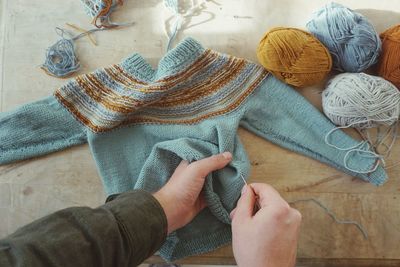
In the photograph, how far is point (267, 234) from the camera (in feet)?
2.37

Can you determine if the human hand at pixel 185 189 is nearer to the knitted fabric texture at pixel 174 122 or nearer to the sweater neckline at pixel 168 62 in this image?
the knitted fabric texture at pixel 174 122

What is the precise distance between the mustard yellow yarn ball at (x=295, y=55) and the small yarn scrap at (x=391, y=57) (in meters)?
0.13

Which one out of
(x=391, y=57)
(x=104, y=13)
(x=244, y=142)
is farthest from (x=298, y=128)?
(x=104, y=13)

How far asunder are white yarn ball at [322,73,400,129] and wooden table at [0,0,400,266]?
0.08 meters

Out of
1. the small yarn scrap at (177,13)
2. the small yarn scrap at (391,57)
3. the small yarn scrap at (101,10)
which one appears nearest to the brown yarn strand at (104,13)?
the small yarn scrap at (101,10)

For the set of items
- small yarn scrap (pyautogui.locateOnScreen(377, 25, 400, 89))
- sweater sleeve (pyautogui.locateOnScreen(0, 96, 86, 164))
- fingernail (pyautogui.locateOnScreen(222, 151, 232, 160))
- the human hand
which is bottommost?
the human hand

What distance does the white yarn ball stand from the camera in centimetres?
90

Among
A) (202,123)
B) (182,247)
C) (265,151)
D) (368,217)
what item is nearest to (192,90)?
(202,123)

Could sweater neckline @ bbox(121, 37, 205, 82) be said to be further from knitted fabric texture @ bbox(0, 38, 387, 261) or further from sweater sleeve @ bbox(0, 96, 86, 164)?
sweater sleeve @ bbox(0, 96, 86, 164)

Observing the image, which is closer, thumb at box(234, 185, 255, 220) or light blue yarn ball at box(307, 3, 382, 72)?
thumb at box(234, 185, 255, 220)

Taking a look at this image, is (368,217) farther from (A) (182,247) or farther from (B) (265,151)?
(A) (182,247)

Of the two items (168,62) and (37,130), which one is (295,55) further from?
(37,130)

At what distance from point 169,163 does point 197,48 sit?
0.27m

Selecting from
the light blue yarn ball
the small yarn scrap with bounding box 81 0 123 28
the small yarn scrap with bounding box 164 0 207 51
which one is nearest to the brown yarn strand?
the small yarn scrap with bounding box 81 0 123 28
